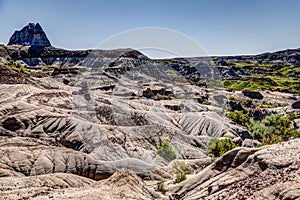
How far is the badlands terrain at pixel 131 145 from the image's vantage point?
24.6 metres

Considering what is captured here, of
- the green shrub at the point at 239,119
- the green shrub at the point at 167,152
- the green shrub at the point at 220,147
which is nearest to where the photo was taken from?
the green shrub at the point at 167,152

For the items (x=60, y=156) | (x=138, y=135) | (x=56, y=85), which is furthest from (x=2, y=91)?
(x=60, y=156)

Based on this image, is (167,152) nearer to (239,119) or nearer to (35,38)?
(239,119)

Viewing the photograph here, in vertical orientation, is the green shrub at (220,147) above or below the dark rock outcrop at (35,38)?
below

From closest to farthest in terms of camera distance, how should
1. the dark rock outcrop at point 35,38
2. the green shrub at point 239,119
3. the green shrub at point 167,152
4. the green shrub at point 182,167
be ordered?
1. the green shrub at point 182,167
2. the green shrub at point 167,152
3. the green shrub at point 239,119
4. the dark rock outcrop at point 35,38

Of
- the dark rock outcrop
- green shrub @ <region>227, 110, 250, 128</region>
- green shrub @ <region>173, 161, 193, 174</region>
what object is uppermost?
the dark rock outcrop

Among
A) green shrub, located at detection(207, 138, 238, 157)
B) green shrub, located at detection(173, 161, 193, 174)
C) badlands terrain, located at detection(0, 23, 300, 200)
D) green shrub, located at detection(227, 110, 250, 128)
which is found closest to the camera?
badlands terrain, located at detection(0, 23, 300, 200)

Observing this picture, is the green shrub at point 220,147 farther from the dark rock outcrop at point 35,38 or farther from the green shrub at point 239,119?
the dark rock outcrop at point 35,38

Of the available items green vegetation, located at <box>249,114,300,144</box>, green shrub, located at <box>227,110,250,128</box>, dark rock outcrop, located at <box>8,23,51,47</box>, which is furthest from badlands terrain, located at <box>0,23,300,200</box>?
dark rock outcrop, located at <box>8,23,51,47</box>

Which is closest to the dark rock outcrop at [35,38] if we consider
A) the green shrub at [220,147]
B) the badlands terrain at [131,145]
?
the badlands terrain at [131,145]

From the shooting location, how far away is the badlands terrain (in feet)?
80.6

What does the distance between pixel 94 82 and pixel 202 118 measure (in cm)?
5288

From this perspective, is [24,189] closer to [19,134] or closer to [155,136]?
[19,134]

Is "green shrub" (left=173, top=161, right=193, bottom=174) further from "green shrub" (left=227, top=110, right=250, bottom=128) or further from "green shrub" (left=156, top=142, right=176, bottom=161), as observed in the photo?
"green shrub" (left=227, top=110, right=250, bottom=128)
